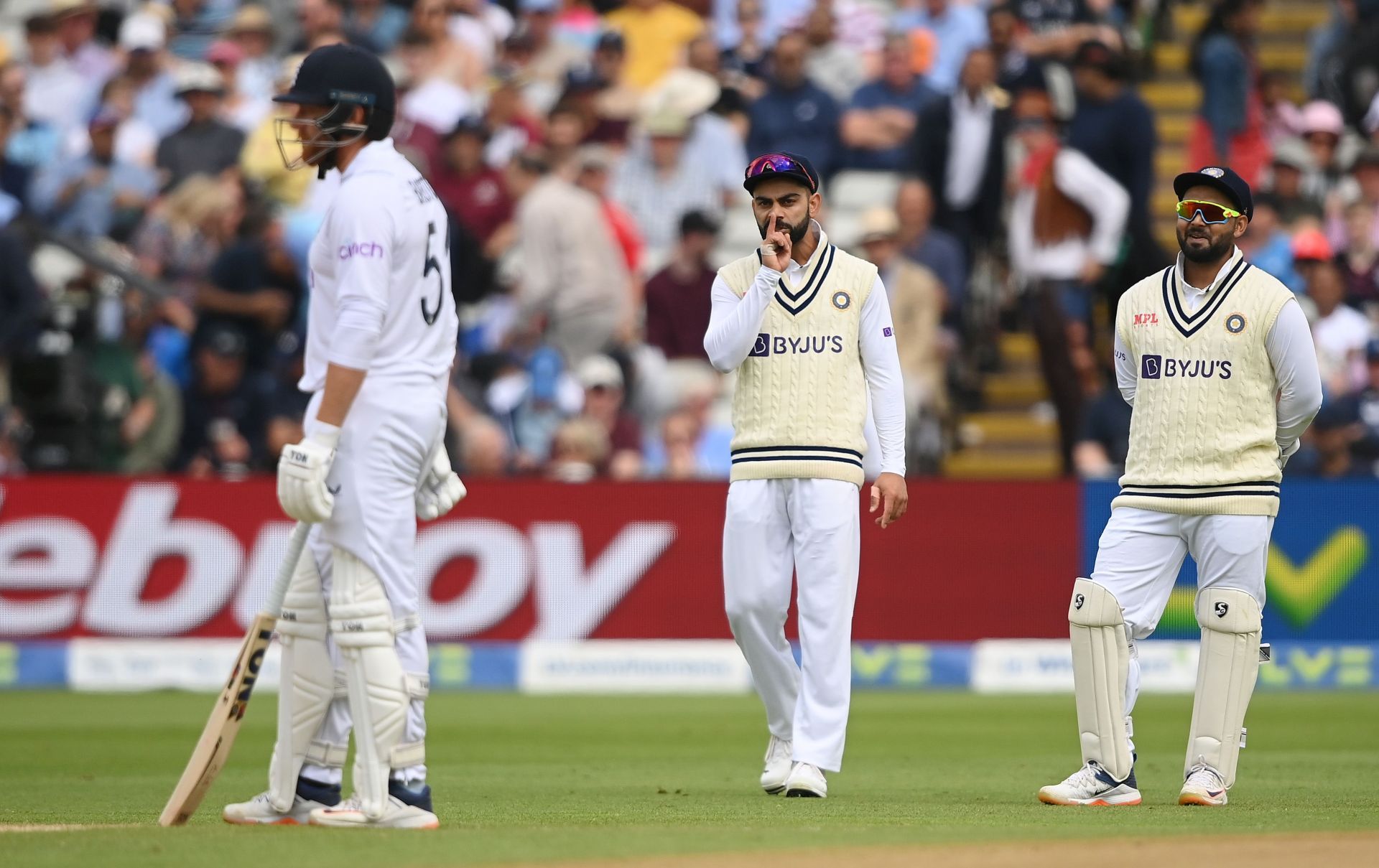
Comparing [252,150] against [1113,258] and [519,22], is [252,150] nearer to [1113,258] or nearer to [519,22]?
[519,22]

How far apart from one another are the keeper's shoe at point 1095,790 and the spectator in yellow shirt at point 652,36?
38.8ft

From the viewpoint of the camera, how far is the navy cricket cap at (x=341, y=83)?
21.9 ft

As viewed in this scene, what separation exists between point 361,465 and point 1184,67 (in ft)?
48.1

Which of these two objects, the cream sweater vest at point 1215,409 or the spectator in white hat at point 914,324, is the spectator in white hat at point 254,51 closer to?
the spectator in white hat at point 914,324

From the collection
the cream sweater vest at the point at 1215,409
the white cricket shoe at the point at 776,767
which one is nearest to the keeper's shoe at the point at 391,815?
the white cricket shoe at the point at 776,767

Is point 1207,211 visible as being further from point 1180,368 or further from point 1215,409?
point 1215,409

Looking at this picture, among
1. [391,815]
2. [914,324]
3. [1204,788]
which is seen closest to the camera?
[391,815]

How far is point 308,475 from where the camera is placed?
6246 mm

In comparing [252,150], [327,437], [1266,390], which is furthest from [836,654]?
[252,150]

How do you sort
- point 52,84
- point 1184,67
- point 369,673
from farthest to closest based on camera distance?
1. point 1184,67
2. point 52,84
3. point 369,673

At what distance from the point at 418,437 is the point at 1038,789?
3236 mm

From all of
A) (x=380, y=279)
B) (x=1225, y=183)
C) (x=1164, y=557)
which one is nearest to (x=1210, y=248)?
(x=1225, y=183)

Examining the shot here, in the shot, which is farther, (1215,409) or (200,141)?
(200,141)

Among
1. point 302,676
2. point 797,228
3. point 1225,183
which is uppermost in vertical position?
point 1225,183
